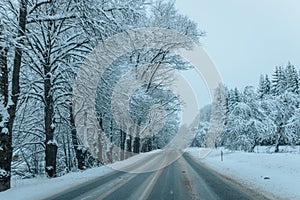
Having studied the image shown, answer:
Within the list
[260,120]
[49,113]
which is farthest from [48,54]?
[260,120]

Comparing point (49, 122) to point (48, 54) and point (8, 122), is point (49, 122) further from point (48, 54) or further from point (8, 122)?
point (8, 122)

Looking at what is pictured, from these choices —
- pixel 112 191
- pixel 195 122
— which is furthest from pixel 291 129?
pixel 195 122

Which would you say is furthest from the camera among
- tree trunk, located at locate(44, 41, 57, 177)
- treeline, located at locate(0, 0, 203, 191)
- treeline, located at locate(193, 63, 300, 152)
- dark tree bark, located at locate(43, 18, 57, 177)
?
treeline, located at locate(193, 63, 300, 152)

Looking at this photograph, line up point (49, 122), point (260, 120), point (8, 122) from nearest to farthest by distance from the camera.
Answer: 1. point (8, 122)
2. point (49, 122)
3. point (260, 120)

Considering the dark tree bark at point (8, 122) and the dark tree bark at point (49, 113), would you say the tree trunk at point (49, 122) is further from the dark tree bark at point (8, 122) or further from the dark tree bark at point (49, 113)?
the dark tree bark at point (8, 122)

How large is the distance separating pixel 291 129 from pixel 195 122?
6225 cm

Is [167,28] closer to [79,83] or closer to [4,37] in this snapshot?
[79,83]

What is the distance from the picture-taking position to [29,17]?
11.9 m

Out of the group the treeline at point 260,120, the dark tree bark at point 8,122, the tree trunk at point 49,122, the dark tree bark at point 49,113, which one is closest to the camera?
the dark tree bark at point 8,122

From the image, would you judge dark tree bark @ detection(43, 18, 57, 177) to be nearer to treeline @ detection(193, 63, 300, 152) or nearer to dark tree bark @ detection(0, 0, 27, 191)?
dark tree bark @ detection(0, 0, 27, 191)

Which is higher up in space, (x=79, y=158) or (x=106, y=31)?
(x=106, y=31)

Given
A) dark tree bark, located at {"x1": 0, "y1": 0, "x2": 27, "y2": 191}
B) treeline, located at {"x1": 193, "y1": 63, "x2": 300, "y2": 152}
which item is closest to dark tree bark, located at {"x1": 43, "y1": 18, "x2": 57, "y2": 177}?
dark tree bark, located at {"x1": 0, "y1": 0, "x2": 27, "y2": 191}

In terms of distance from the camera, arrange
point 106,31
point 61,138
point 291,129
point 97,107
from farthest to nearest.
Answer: point 291,129 → point 61,138 → point 97,107 → point 106,31

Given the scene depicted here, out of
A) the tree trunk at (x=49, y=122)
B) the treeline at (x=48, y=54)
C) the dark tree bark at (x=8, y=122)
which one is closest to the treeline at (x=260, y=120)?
the treeline at (x=48, y=54)
